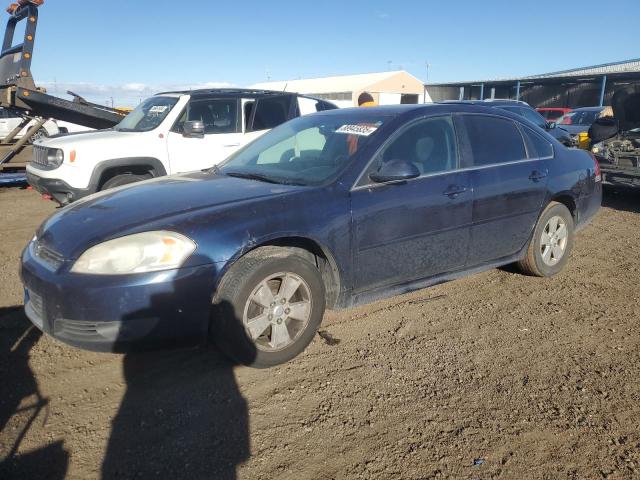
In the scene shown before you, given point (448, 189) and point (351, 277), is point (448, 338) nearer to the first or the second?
point (351, 277)

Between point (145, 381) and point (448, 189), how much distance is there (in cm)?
240

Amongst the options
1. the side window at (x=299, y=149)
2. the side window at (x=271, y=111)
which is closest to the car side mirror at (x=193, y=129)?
the side window at (x=271, y=111)

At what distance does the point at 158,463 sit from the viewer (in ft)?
7.53

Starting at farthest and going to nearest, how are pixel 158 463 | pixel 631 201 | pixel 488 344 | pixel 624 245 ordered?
1. pixel 631 201
2. pixel 624 245
3. pixel 488 344
4. pixel 158 463

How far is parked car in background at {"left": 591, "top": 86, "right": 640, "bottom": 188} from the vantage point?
8070mm

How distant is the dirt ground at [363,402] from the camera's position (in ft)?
7.55

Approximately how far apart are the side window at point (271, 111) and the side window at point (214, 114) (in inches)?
11.9

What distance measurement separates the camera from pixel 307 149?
153 inches

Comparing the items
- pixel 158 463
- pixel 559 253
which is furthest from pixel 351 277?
pixel 559 253

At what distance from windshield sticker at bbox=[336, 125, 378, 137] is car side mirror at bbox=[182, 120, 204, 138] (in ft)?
10.8

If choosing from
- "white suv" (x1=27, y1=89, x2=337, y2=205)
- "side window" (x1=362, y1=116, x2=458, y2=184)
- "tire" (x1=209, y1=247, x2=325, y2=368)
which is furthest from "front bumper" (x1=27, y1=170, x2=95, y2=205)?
"side window" (x1=362, y1=116, x2=458, y2=184)

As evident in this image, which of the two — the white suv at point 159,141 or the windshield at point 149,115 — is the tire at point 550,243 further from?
the windshield at point 149,115

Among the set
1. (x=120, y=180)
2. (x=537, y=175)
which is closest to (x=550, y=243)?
(x=537, y=175)

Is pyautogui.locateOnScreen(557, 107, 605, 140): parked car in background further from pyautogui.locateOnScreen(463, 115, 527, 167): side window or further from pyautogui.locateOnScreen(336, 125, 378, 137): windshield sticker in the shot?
pyautogui.locateOnScreen(336, 125, 378, 137): windshield sticker
